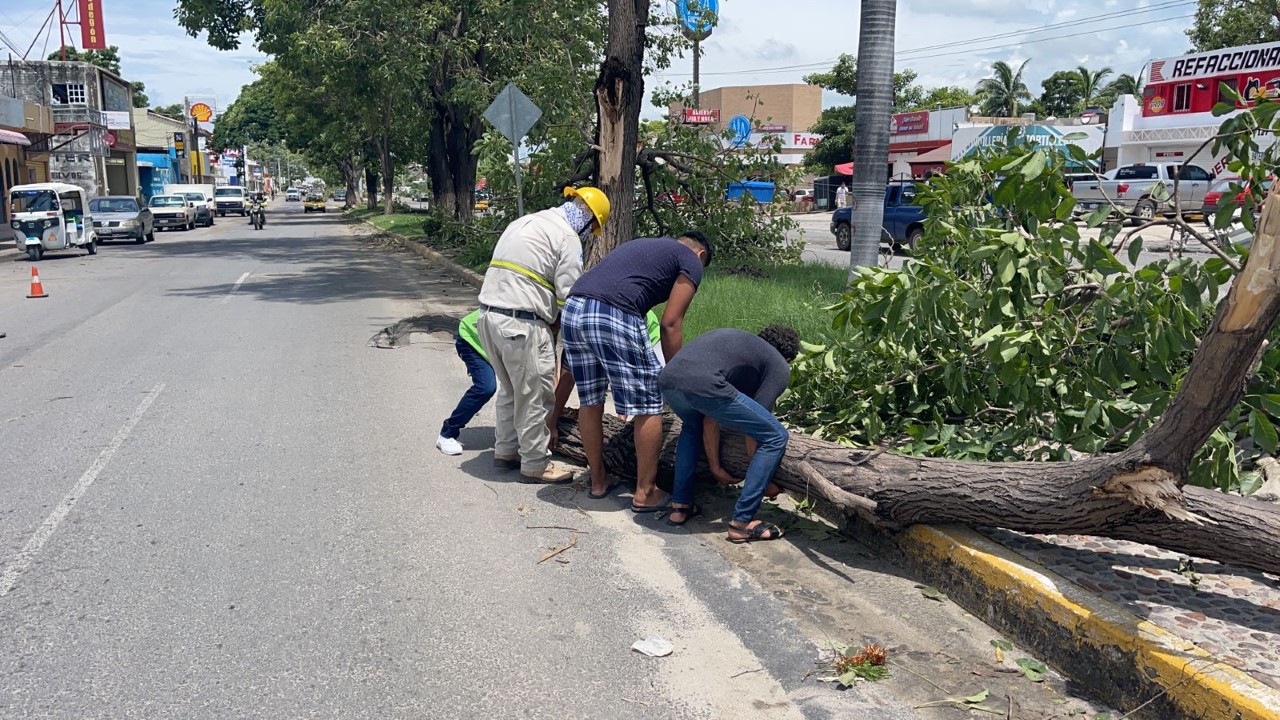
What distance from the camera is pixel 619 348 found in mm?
5723

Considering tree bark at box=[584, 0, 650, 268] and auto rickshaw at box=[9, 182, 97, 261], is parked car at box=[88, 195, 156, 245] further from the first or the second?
tree bark at box=[584, 0, 650, 268]

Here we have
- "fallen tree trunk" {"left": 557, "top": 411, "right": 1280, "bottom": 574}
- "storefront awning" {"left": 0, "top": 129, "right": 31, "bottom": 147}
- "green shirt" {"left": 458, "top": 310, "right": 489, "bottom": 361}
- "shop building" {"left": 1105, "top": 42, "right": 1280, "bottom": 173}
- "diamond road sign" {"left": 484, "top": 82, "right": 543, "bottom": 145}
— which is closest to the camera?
"fallen tree trunk" {"left": 557, "top": 411, "right": 1280, "bottom": 574}

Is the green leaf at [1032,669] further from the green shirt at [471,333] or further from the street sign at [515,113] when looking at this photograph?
the street sign at [515,113]

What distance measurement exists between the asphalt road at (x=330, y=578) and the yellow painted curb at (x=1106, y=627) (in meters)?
0.84

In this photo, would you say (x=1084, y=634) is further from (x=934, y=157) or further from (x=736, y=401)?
(x=934, y=157)

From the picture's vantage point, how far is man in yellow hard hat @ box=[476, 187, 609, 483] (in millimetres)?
6246

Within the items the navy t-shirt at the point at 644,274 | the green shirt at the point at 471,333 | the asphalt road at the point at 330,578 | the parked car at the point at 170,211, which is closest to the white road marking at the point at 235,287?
the asphalt road at the point at 330,578

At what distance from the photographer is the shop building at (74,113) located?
49.8 meters

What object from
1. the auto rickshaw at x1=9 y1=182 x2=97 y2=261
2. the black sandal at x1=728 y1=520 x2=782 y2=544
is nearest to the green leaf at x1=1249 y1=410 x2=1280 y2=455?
the black sandal at x1=728 y1=520 x2=782 y2=544

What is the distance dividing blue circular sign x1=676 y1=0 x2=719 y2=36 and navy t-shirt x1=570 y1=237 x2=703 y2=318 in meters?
11.8

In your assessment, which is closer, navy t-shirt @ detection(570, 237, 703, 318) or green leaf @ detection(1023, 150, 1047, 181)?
green leaf @ detection(1023, 150, 1047, 181)

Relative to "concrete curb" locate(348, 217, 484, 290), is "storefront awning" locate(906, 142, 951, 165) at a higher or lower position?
higher

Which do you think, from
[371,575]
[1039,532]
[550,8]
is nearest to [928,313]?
[1039,532]

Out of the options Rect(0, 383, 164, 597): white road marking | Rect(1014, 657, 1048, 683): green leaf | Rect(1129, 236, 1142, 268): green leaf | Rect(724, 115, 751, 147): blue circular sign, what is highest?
Rect(724, 115, 751, 147): blue circular sign
